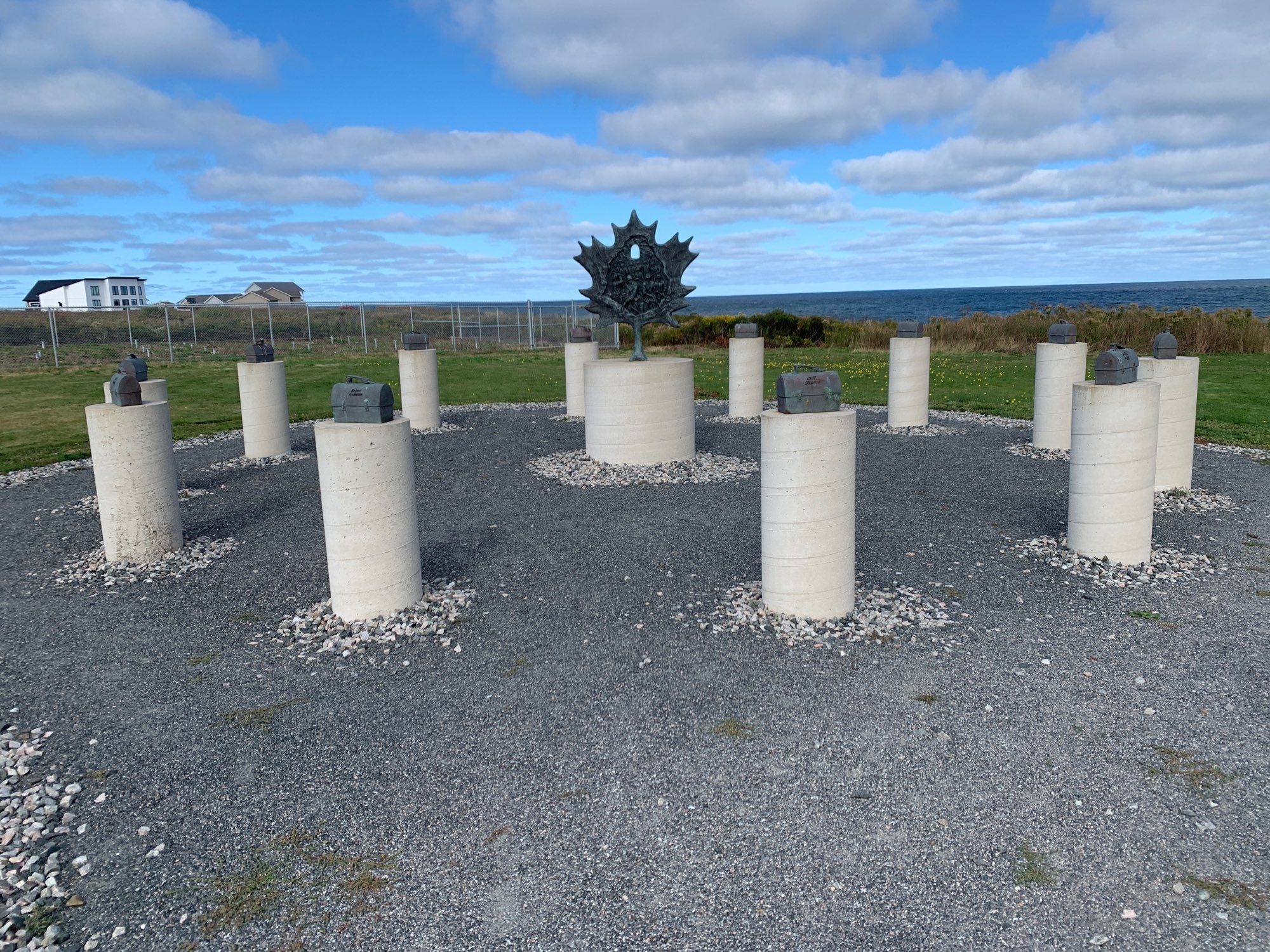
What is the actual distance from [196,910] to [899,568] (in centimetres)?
620

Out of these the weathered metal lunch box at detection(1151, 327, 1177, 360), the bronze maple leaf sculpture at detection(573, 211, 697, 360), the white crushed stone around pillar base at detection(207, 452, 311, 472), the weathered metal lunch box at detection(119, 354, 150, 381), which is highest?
the bronze maple leaf sculpture at detection(573, 211, 697, 360)

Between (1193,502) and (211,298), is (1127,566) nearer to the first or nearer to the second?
(1193,502)

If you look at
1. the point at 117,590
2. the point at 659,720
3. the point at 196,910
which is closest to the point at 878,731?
the point at 659,720

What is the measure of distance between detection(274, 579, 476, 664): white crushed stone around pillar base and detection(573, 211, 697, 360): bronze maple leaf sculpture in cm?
703

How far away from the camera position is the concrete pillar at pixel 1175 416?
10.3 m

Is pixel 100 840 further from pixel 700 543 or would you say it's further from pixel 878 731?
pixel 700 543

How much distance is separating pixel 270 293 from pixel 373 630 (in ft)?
207

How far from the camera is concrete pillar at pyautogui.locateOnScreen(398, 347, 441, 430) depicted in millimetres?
16109

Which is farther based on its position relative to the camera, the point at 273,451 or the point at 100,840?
the point at 273,451

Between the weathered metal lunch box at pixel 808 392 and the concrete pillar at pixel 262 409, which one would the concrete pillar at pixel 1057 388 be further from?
the concrete pillar at pixel 262 409

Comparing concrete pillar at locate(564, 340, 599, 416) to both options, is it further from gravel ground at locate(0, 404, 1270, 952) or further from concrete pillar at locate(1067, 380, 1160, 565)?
concrete pillar at locate(1067, 380, 1160, 565)

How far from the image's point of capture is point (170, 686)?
19.7 ft

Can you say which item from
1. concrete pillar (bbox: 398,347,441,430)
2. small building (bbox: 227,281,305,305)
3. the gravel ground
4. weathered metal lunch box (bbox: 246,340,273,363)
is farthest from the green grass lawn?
small building (bbox: 227,281,305,305)

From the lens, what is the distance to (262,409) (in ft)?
44.3
